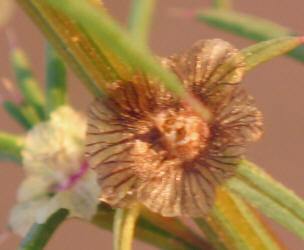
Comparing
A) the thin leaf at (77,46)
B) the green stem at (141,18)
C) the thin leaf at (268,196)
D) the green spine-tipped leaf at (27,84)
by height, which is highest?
the green stem at (141,18)

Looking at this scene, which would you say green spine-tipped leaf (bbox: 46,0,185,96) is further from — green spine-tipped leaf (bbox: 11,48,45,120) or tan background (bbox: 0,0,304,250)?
tan background (bbox: 0,0,304,250)

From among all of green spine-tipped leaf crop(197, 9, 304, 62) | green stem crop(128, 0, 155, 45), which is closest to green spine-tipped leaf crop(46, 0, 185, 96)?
green stem crop(128, 0, 155, 45)

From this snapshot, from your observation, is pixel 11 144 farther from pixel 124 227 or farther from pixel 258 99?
pixel 258 99

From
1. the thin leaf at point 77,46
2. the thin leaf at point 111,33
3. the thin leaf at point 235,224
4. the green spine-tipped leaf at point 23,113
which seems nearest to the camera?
the thin leaf at point 111,33

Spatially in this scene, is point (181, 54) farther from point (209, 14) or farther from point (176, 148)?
point (209, 14)

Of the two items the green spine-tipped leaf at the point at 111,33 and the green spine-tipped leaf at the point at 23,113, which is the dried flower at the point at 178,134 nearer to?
the green spine-tipped leaf at the point at 111,33

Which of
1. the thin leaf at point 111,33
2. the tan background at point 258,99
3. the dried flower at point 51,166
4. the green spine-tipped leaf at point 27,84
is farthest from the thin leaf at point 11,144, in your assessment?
the tan background at point 258,99

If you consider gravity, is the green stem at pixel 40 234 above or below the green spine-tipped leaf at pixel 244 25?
below

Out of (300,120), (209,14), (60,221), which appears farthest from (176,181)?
(300,120)
